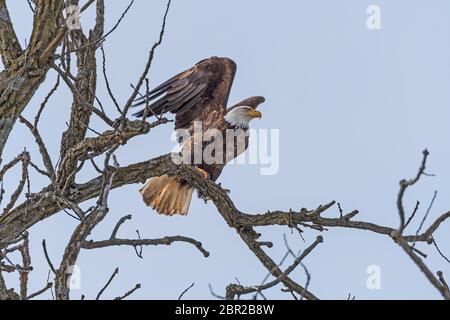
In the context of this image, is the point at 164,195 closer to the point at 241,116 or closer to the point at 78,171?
the point at 241,116

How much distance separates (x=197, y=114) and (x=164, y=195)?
0.74 metres

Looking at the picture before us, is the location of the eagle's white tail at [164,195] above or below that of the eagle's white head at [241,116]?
below

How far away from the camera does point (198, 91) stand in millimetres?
7742

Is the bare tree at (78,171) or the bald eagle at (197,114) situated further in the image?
the bald eagle at (197,114)

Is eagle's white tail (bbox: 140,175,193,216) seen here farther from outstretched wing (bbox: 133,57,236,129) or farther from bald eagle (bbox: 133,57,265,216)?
outstretched wing (bbox: 133,57,236,129)

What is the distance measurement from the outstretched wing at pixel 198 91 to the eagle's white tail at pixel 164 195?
0.52 metres

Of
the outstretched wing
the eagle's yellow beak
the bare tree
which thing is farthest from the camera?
the eagle's yellow beak

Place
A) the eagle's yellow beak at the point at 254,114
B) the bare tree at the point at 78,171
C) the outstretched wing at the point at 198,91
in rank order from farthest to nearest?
the eagle's yellow beak at the point at 254,114 < the outstretched wing at the point at 198,91 < the bare tree at the point at 78,171

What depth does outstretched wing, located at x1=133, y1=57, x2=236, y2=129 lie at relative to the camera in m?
7.70

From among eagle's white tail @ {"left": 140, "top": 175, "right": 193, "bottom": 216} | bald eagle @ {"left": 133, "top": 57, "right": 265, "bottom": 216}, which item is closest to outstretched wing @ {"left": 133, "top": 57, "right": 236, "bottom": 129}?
bald eagle @ {"left": 133, "top": 57, "right": 265, "bottom": 216}

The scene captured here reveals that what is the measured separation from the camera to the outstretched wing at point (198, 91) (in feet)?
25.2

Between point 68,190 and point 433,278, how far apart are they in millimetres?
2697

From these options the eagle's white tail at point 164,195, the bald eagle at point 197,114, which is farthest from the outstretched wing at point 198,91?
the eagle's white tail at point 164,195

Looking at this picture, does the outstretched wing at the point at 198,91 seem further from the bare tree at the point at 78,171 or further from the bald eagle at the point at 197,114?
the bare tree at the point at 78,171
